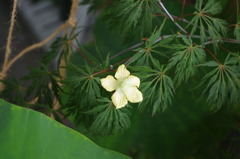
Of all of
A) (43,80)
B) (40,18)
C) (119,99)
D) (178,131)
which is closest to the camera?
(119,99)

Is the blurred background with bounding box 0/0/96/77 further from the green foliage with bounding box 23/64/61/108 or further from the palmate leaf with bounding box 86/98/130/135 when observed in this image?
the palmate leaf with bounding box 86/98/130/135

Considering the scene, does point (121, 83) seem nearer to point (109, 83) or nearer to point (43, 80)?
point (109, 83)

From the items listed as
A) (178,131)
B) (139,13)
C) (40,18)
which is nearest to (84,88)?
(139,13)

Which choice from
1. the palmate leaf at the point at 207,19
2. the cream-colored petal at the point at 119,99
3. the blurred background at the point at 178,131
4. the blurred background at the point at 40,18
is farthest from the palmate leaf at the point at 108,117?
the blurred background at the point at 40,18

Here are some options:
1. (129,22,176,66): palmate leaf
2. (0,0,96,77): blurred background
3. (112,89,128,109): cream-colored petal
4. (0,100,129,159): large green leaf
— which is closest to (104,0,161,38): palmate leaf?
(129,22,176,66): palmate leaf

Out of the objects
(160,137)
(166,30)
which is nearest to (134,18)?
(166,30)

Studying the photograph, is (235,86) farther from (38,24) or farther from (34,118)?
(38,24)
